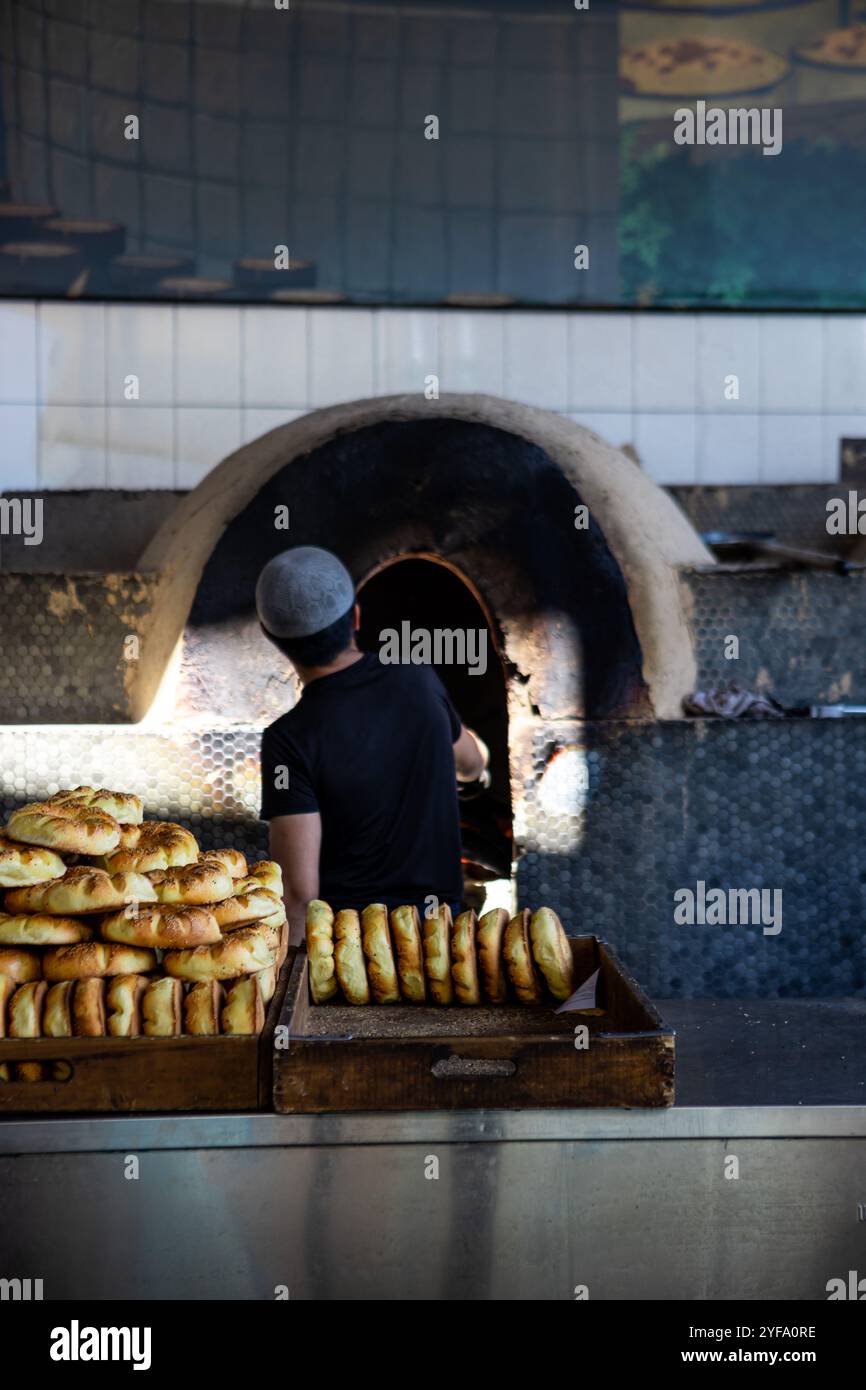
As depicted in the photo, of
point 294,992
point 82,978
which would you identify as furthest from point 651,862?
point 82,978

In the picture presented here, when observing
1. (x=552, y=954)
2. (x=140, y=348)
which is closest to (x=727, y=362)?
(x=140, y=348)

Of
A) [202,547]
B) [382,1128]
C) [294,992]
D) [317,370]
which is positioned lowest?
[382,1128]

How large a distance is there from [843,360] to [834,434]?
0.32 meters

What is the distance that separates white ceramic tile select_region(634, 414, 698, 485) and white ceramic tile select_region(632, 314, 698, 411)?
6 centimetres

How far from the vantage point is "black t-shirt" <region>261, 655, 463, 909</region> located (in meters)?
2.40

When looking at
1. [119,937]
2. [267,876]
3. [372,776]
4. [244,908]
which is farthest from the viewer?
[372,776]

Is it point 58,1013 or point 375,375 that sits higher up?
point 375,375

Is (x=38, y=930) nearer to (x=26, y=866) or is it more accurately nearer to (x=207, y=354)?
(x=26, y=866)

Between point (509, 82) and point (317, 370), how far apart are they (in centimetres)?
145

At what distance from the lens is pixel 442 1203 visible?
1.53 meters

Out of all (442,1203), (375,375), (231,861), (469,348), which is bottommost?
(442,1203)

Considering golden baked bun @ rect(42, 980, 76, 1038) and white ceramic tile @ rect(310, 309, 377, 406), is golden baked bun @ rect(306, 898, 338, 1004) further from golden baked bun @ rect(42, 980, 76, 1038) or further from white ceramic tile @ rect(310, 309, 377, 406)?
white ceramic tile @ rect(310, 309, 377, 406)
